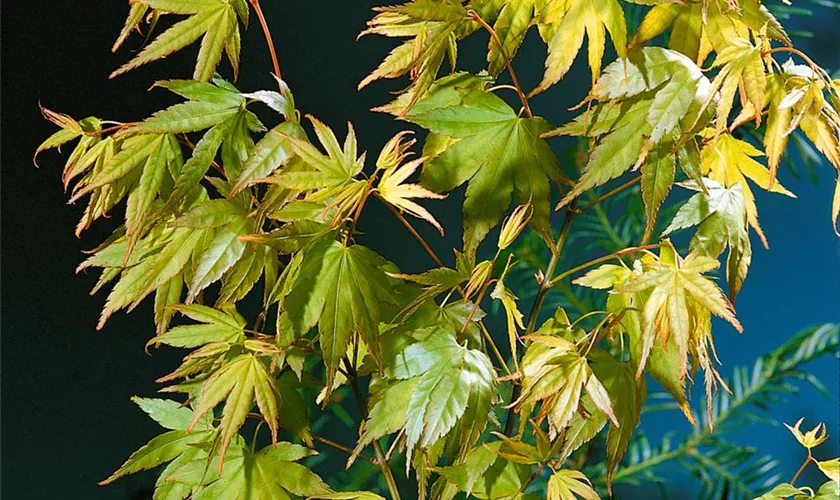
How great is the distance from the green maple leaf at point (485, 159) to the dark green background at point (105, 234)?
87cm

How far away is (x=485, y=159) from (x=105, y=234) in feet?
3.15

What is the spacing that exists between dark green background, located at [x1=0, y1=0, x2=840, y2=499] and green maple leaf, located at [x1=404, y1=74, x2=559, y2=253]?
0.87 metres

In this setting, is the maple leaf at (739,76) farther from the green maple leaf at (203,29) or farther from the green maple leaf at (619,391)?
the green maple leaf at (203,29)

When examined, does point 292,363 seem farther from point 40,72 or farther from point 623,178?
point 623,178

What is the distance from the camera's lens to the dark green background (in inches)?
51.8

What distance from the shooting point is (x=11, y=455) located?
1373 millimetres

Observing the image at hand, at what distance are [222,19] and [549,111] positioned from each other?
1.11 m

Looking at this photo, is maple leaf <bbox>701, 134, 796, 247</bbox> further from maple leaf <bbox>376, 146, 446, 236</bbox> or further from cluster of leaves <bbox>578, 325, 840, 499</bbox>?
cluster of leaves <bbox>578, 325, 840, 499</bbox>

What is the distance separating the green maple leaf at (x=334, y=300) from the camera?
23.9 inches

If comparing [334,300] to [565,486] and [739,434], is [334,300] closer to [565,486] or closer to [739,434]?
[565,486]

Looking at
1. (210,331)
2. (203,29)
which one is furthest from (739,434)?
A: (203,29)

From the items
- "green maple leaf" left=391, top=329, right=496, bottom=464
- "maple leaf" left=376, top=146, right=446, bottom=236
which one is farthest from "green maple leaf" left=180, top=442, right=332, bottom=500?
"maple leaf" left=376, top=146, right=446, bottom=236

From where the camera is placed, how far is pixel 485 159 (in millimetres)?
654

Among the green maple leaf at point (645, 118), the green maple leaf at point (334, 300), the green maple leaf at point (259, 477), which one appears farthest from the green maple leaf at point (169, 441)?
the green maple leaf at point (645, 118)
